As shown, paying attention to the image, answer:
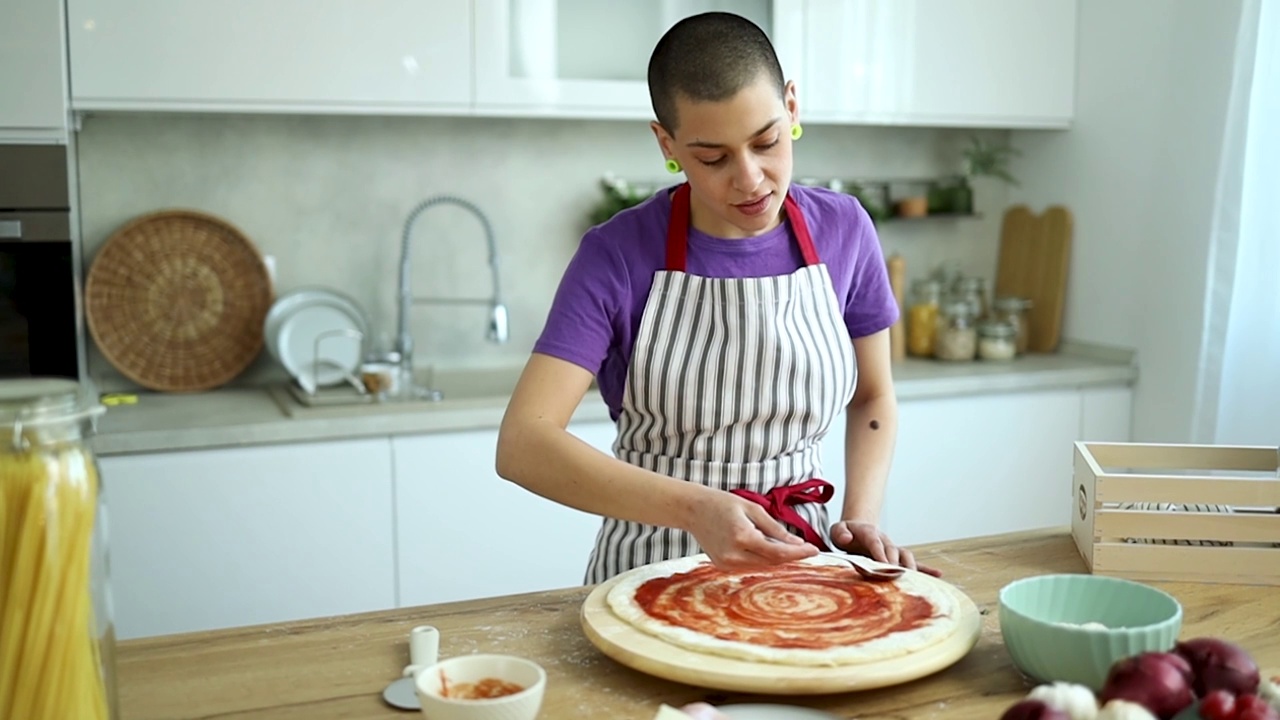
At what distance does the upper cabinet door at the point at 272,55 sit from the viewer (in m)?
2.46

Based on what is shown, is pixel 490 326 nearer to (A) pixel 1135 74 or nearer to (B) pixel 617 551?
(B) pixel 617 551

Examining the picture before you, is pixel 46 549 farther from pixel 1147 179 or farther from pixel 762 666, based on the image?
pixel 1147 179

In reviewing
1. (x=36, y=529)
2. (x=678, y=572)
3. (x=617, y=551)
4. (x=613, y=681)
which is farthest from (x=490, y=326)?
(x=36, y=529)

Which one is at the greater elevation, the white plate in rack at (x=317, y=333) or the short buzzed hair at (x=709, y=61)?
the short buzzed hair at (x=709, y=61)

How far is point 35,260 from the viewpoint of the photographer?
2375 mm

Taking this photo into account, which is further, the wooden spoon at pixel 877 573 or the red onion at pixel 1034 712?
the wooden spoon at pixel 877 573

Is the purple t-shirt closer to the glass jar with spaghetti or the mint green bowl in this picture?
the mint green bowl

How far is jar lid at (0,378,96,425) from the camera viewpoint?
0.85m

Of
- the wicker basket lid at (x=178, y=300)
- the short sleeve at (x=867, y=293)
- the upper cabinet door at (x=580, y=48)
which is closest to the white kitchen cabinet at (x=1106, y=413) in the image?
the upper cabinet door at (x=580, y=48)

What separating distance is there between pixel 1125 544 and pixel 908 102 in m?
1.85

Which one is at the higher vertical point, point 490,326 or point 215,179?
point 215,179

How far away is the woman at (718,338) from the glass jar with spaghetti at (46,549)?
642mm

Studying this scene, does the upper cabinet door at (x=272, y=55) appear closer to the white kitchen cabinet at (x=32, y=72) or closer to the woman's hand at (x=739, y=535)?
the white kitchen cabinet at (x=32, y=72)

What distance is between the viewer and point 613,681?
115 centimetres
